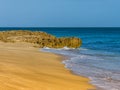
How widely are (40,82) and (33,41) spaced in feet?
94.9

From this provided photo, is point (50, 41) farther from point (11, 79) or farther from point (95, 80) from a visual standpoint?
point (11, 79)

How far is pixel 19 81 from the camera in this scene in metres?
11.8

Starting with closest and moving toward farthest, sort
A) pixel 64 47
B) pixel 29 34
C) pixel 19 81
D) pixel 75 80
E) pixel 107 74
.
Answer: pixel 19 81 → pixel 75 80 → pixel 107 74 → pixel 64 47 → pixel 29 34

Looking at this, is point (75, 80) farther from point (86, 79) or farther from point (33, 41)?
point (33, 41)

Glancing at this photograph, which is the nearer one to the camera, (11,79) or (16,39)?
(11,79)

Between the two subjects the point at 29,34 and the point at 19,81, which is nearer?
the point at 19,81

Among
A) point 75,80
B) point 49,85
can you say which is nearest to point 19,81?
point 49,85

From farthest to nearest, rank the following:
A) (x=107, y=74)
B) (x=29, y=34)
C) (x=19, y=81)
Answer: (x=29, y=34), (x=107, y=74), (x=19, y=81)

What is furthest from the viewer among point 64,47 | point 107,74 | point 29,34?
point 29,34

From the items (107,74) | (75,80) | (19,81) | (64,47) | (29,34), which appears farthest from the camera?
(29,34)

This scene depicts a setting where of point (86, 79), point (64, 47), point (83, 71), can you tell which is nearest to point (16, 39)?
point (64, 47)

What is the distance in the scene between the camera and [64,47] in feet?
132

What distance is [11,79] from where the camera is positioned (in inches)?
465

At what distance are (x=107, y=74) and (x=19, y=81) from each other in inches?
244
